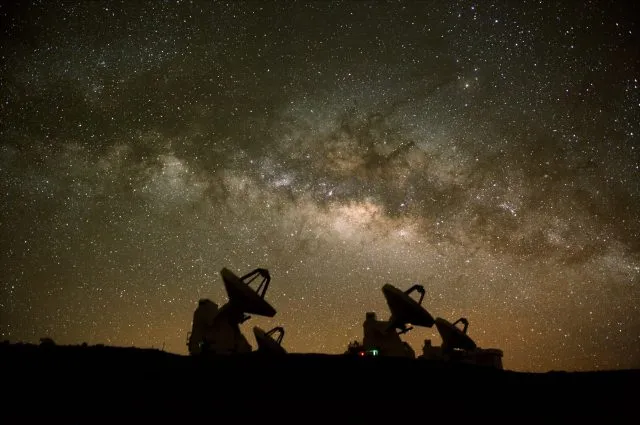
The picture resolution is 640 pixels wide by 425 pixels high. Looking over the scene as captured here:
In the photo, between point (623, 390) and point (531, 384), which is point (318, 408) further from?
point (623, 390)

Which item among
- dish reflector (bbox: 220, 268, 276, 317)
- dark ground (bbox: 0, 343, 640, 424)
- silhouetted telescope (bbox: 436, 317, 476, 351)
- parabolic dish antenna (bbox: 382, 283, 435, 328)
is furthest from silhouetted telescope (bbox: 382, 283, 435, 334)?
dark ground (bbox: 0, 343, 640, 424)

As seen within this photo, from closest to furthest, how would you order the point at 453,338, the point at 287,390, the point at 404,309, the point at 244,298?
the point at 287,390 → the point at 244,298 → the point at 404,309 → the point at 453,338

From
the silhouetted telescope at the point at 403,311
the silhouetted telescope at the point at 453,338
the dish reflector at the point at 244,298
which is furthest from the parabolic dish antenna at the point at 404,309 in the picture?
the dish reflector at the point at 244,298

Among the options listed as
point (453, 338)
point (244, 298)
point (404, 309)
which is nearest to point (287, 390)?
point (244, 298)

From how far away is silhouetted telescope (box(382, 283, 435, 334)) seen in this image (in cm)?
2273

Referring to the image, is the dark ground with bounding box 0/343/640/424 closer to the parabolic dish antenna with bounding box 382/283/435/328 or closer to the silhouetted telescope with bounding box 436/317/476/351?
the parabolic dish antenna with bounding box 382/283/435/328

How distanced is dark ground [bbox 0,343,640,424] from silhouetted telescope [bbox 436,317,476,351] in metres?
12.6

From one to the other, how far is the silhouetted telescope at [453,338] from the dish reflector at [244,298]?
11.8 meters

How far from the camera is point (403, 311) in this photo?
75.8 ft

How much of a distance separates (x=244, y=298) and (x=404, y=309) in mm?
7974

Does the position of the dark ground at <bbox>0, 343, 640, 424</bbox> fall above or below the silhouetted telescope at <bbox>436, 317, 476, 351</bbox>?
below

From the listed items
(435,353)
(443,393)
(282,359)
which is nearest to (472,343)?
(435,353)

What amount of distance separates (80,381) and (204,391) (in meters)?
3.13

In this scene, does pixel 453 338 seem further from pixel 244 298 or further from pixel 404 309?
pixel 244 298
